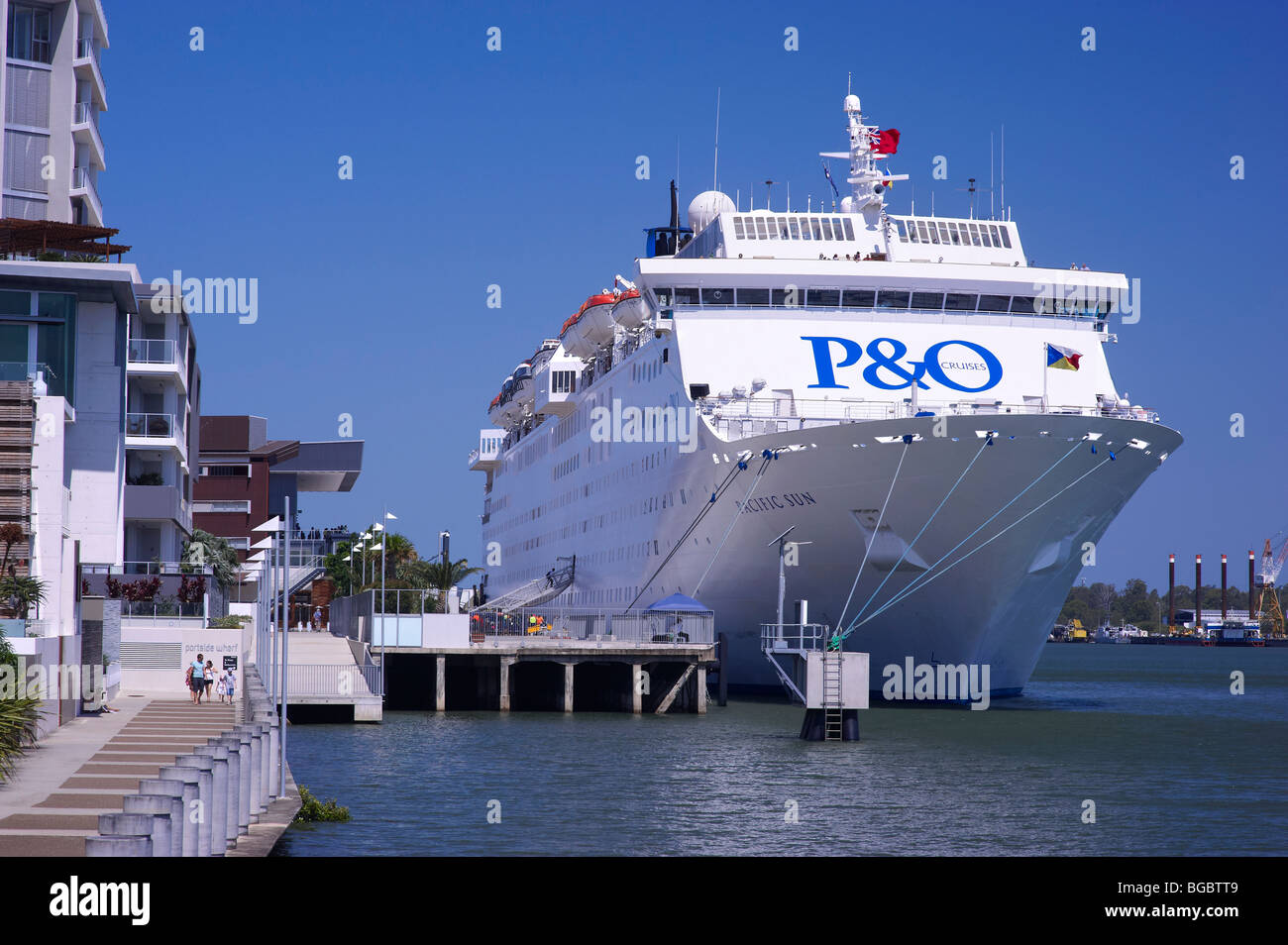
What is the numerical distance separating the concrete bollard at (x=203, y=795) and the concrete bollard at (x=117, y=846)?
1.85 meters

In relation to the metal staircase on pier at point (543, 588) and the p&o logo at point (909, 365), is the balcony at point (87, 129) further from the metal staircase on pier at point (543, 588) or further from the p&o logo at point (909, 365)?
the p&o logo at point (909, 365)

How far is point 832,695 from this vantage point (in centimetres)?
3256

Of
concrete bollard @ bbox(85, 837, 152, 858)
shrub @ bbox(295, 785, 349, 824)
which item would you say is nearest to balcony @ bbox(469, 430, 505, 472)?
shrub @ bbox(295, 785, 349, 824)

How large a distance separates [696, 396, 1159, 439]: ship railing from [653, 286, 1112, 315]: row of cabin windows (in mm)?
3558

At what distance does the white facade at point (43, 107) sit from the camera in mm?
55469

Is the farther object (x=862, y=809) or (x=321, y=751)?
(x=321, y=751)

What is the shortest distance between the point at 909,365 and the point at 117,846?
101 ft

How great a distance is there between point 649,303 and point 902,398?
948cm

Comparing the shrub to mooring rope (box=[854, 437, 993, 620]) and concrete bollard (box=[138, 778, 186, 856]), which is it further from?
mooring rope (box=[854, 437, 993, 620])

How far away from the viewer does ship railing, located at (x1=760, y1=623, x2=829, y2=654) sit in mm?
34959

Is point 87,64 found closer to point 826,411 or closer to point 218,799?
point 826,411
